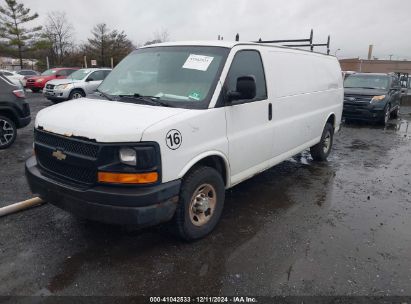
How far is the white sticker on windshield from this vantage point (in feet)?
12.6

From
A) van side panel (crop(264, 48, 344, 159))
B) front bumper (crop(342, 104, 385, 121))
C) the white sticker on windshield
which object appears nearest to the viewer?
the white sticker on windshield

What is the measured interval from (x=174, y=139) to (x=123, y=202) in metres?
0.72

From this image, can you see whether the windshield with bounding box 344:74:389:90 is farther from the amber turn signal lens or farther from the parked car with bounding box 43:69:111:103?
the amber turn signal lens

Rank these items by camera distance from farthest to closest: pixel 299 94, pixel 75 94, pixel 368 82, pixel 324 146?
1. pixel 75 94
2. pixel 368 82
3. pixel 324 146
4. pixel 299 94

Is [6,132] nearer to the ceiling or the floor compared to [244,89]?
nearer to the floor

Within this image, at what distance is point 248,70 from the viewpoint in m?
4.21

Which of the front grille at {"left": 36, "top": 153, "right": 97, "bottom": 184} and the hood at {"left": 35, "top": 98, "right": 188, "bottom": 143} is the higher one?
the hood at {"left": 35, "top": 98, "right": 188, "bottom": 143}

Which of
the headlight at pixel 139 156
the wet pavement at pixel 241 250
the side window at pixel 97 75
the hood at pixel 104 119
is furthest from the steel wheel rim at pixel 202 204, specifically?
the side window at pixel 97 75

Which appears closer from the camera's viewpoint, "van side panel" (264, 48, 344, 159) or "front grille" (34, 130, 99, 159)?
"front grille" (34, 130, 99, 159)

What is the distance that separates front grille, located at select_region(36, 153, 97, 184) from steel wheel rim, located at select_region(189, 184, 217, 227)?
103 centimetres

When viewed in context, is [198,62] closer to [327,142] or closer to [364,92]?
[327,142]

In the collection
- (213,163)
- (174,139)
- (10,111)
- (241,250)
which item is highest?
(174,139)

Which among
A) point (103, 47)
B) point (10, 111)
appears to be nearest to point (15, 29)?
point (103, 47)

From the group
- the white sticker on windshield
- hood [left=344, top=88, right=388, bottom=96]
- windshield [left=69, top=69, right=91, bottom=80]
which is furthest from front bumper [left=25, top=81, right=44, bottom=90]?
the white sticker on windshield
